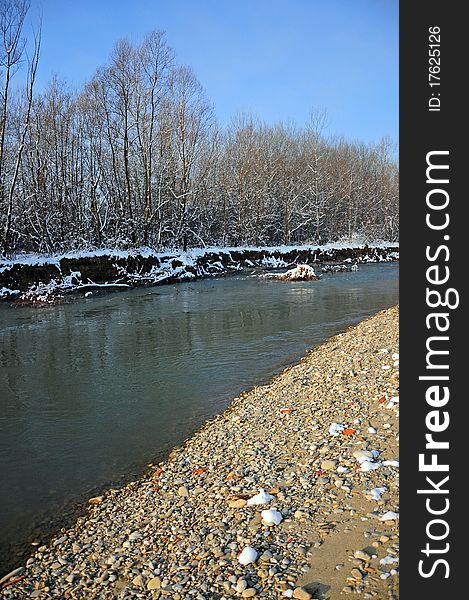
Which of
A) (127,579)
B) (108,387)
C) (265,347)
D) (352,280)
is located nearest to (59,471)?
(127,579)

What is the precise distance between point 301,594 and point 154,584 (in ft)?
3.22

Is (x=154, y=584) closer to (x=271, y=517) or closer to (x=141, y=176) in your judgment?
(x=271, y=517)

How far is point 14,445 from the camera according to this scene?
6.20m

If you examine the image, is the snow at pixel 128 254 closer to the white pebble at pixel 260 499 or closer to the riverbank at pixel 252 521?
the riverbank at pixel 252 521

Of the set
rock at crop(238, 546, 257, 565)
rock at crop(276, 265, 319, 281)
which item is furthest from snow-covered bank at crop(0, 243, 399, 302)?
rock at crop(238, 546, 257, 565)

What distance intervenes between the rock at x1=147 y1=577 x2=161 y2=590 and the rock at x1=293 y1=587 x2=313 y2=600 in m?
0.90

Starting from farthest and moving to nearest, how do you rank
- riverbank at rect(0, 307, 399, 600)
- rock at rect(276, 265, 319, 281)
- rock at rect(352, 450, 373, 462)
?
rock at rect(276, 265, 319, 281), rock at rect(352, 450, 373, 462), riverbank at rect(0, 307, 399, 600)

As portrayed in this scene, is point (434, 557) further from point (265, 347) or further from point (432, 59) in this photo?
point (265, 347)

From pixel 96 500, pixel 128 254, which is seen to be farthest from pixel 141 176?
pixel 96 500

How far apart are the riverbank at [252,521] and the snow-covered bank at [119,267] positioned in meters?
14.2

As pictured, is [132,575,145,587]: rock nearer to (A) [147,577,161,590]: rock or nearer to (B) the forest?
(A) [147,577,161,590]: rock

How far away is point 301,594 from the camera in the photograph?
2.86 m

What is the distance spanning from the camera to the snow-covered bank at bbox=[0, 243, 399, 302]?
19.1 m

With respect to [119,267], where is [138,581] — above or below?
below
